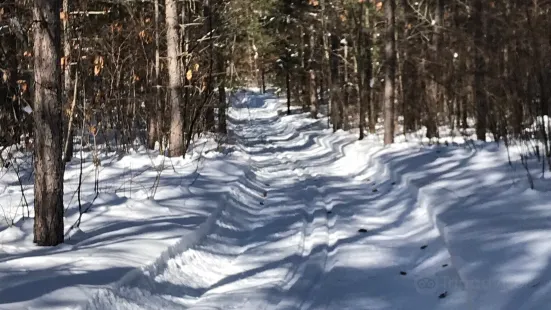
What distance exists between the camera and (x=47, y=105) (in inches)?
252

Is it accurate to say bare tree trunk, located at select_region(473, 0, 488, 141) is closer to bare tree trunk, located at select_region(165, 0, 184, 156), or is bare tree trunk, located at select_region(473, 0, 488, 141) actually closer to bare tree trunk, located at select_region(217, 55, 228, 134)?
bare tree trunk, located at select_region(165, 0, 184, 156)

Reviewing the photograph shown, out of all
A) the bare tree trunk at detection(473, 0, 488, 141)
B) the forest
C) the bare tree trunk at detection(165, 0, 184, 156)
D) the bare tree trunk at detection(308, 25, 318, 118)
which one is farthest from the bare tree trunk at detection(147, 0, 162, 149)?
the bare tree trunk at detection(308, 25, 318, 118)

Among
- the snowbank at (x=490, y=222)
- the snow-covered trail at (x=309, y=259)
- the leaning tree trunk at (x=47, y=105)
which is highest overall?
the leaning tree trunk at (x=47, y=105)

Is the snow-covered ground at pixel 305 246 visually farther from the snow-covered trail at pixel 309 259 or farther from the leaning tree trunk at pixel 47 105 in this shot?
the leaning tree trunk at pixel 47 105

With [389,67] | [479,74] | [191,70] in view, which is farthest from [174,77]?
[479,74]

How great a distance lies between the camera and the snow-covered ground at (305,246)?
523cm

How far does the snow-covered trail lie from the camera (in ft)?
18.2

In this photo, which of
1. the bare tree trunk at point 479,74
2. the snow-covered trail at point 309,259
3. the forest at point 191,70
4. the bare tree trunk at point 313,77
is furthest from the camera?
the bare tree trunk at point 313,77

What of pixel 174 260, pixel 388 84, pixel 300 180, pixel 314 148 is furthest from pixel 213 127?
pixel 174 260

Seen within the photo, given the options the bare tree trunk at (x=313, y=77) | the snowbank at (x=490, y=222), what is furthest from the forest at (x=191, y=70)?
the snowbank at (x=490, y=222)

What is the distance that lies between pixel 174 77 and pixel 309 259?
9.65 metres

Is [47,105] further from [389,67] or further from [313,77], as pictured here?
[313,77]

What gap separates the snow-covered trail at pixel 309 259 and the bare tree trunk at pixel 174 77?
369cm

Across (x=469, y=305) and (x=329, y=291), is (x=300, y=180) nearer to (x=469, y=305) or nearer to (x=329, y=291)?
(x=329, y=291)
